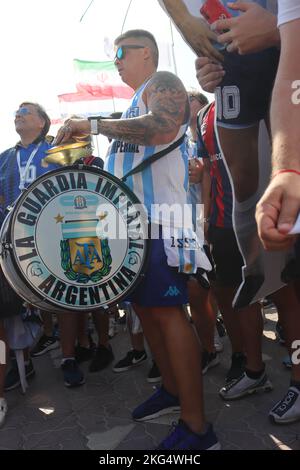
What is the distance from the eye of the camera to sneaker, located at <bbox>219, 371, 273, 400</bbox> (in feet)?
8.01

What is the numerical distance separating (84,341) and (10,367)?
545 mm

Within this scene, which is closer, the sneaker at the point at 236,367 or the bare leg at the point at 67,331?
the sneaker at the point at 236,367

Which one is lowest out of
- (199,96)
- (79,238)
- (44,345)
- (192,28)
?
(44,345)

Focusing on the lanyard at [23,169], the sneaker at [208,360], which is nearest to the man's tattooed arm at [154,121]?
the lanyard at [23,169]

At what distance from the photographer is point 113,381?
2916mm

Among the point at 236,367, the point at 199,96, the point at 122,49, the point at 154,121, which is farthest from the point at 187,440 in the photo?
the point at 199,96

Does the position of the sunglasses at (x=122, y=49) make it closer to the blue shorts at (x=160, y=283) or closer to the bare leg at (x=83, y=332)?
the blue shorts at (x=160, y=283)

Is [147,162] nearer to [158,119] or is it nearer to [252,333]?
[158,119]

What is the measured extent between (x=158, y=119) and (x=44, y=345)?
2416mm

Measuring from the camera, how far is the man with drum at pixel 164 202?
6.30 ft

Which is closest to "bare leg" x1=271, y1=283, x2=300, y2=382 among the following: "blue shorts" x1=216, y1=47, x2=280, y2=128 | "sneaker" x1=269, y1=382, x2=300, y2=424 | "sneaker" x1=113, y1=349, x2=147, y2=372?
"sneaker" x1=269, y1=382, x2=300, y2=424

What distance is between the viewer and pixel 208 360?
9.51ft
